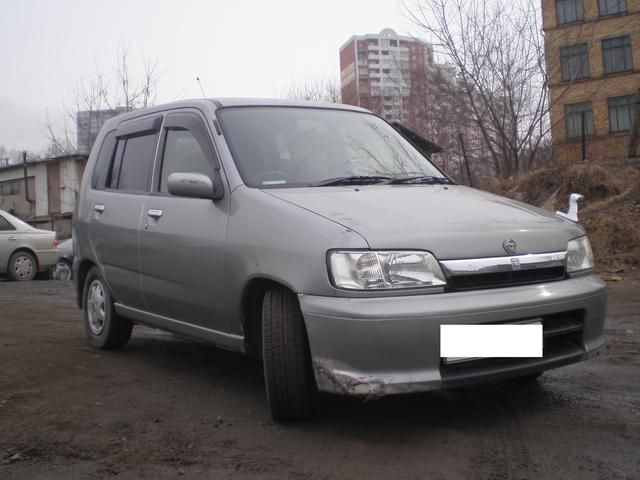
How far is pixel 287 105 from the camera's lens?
4.50 m

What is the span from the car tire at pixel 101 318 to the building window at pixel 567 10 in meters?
34.1

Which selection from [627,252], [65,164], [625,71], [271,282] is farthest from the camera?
[625,71]

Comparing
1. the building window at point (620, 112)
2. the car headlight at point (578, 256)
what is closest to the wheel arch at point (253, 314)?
the car headlight at point (578, 256)

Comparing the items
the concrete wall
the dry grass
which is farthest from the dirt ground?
the concrete wall

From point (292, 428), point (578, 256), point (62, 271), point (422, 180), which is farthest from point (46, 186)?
point (578, 256)

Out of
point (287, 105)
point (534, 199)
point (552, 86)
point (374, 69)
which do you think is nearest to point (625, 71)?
point (374, 69)

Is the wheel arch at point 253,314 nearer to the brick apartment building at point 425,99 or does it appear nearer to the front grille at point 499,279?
the front grille at point 499,279

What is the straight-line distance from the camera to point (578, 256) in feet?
11.3

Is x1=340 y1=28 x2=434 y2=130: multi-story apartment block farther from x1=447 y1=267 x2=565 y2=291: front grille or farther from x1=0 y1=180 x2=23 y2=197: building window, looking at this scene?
x1=0 y1=180 x2=23 y2=197: building window

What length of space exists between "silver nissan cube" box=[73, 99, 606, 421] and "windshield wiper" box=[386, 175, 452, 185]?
0.5 inches

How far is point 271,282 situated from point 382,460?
100 cm

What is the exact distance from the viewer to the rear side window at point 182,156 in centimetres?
414

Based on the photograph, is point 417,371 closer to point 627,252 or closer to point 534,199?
point 627,252

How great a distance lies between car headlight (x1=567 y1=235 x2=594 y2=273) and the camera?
3384 millimetres
